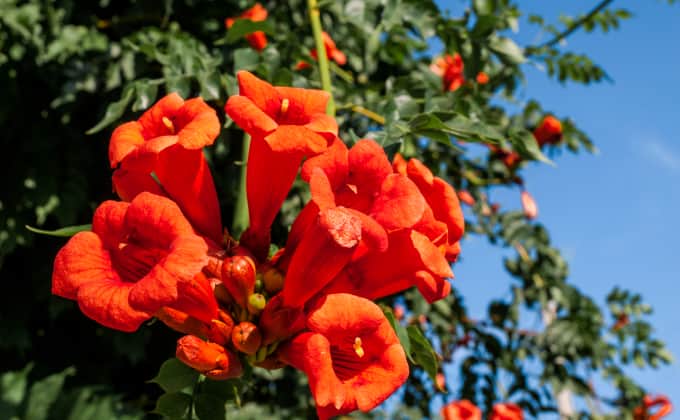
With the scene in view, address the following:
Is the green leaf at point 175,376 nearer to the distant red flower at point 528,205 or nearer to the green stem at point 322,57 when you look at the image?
the green stem at point 322,57

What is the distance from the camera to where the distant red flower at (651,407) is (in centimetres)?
458

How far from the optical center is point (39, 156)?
107 inches

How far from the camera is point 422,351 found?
4.33ft

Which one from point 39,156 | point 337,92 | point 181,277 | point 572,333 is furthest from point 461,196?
point 181,277

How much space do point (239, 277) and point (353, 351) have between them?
26 centimetres

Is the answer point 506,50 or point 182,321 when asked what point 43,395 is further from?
point 506,50

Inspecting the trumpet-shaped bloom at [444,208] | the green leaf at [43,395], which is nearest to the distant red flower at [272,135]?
the trumpet-shaped bloom at [444,208]

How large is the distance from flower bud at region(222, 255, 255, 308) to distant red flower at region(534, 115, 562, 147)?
10.2 feet

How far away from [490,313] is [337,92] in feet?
9.59

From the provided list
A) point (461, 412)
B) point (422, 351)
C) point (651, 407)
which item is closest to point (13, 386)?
point (461, 412)

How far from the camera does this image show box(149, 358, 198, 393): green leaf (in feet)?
3.99

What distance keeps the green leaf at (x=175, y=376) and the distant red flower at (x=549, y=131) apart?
3.21 meters

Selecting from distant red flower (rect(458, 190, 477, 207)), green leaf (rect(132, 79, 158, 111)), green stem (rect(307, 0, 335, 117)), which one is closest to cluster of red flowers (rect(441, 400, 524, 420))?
distant red flower (rect(458, 190, 477, 207))

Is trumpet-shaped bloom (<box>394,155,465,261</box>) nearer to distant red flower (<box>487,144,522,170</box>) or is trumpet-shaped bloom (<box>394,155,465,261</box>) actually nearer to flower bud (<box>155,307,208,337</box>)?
flower bud (<box>155,307,208,337</box>)
